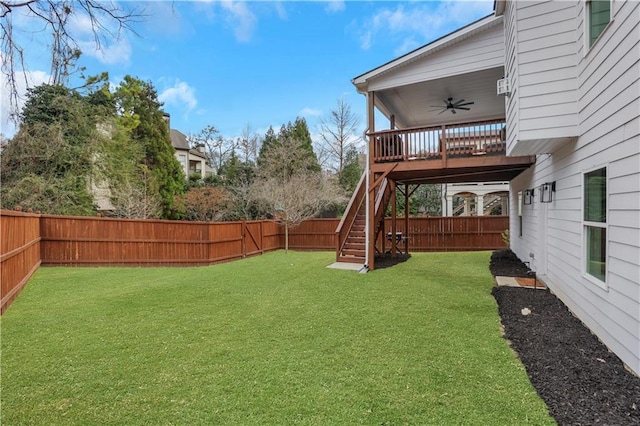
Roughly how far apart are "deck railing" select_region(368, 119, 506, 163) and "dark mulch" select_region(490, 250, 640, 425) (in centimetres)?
390

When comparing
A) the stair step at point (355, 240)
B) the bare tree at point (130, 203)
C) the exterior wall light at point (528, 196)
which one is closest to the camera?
the exterior wall light at point (528, 196)

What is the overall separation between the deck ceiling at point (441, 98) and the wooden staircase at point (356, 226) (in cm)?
241

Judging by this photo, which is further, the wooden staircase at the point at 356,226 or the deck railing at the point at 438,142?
the wooden staircase at the point at 356,226

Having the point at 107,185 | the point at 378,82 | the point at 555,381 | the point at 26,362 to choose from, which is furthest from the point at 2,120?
the point at 107,185

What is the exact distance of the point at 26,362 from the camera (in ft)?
11.1

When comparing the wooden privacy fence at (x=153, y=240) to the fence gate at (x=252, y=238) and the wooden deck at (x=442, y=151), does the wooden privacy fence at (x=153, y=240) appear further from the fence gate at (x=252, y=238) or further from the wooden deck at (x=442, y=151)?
the wooden deck at (x=442, y=151)

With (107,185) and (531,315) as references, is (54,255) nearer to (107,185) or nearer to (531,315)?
(107,185)

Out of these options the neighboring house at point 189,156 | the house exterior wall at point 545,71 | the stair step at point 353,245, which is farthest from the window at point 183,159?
the house exterior wall at point 545,71

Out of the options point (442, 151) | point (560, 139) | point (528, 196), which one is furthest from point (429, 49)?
point (560, 139)

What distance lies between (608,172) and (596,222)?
0.68 metres

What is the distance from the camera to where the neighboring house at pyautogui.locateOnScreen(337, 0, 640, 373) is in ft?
9.74

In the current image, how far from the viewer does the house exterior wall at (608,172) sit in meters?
2.81

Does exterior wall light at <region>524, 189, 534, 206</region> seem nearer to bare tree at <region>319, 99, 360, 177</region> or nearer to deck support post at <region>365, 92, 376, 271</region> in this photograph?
deck support post at <region>365, 92, 376, 271</region>

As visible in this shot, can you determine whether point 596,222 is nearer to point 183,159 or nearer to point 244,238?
point 244,238
